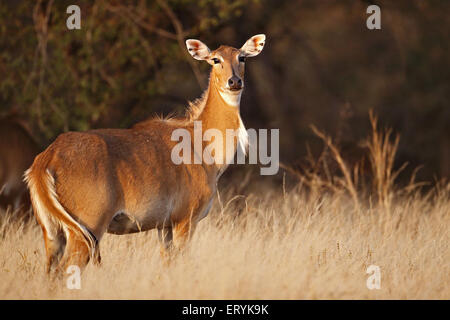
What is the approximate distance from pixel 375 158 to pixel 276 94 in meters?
7.43

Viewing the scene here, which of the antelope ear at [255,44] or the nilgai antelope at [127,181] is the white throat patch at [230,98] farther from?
the antelope ear at [255,44]

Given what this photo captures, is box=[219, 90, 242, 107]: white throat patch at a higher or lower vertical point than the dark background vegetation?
lower

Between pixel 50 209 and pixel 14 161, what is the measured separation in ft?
15.0

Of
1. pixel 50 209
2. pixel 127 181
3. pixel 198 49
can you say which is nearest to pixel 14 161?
pixel 198 49

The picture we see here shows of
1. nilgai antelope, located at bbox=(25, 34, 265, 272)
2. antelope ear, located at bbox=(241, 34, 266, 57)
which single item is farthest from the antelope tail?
antelope ear, located at bbox=(241, 34, 266, 57)

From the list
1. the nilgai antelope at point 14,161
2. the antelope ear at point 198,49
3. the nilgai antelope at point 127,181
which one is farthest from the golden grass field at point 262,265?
the antelope ear at point 198,49

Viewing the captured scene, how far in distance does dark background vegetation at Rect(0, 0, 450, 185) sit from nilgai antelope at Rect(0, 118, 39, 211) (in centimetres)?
88

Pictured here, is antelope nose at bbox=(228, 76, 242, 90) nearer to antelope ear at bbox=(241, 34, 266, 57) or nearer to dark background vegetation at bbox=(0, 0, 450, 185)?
antelope ear at bbox=(241, 34, 266, 57)

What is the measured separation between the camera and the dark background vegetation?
12.7m

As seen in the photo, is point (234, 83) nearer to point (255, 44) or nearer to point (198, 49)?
point (198, 49)

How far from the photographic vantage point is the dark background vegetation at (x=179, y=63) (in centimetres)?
1273

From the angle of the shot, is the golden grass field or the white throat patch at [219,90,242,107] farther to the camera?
the white throat patch at [219,90,242,107]

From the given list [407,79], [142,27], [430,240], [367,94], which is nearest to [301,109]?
[367,94]

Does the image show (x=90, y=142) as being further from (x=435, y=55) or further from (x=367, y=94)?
(x=367, y=94)
